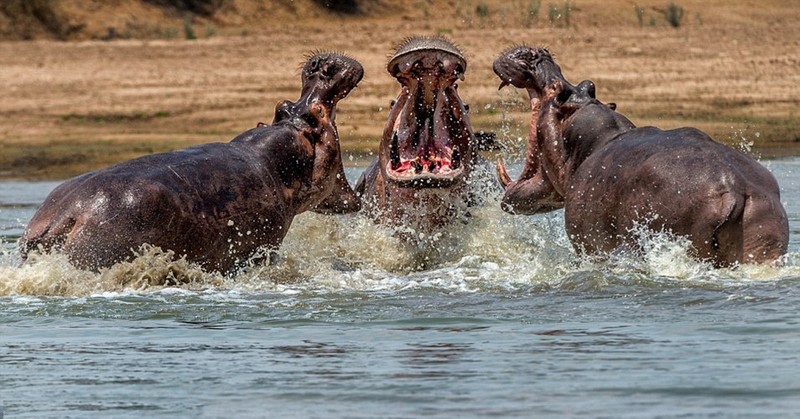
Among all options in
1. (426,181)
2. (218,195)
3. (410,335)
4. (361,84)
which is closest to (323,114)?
(426,181)

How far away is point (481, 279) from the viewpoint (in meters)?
8.94

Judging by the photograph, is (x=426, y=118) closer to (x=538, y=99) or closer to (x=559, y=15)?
(x=538, y=99)

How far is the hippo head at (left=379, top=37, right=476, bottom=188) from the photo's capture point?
9742mm

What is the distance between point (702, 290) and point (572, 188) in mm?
1628

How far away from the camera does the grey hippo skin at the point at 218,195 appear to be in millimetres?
8367

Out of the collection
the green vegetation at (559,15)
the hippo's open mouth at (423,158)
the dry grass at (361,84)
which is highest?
the green vegetation at (559,15)

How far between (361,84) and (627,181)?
1211cm

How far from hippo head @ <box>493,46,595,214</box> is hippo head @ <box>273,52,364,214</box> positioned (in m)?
0.97

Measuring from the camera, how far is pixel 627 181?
8.73 metres

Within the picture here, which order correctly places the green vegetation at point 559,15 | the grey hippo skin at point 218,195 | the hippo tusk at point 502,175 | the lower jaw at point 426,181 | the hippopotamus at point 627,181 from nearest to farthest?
the hippopotamus at point 627,181
the grey hippo skin at point 218,195
the lower jaw at point 426,181
the hippo tusk at point 502,175
the green vegetation at point 559,15

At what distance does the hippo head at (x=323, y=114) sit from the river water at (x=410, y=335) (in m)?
0.41

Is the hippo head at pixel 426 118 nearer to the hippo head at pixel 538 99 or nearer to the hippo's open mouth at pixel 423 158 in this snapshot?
the hippo's open mouth at pixel 423 158

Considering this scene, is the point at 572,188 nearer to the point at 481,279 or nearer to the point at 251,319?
the point at 481,279

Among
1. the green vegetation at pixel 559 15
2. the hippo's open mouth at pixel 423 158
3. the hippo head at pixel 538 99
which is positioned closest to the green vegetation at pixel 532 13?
the green vegetation at pixel 559 15
